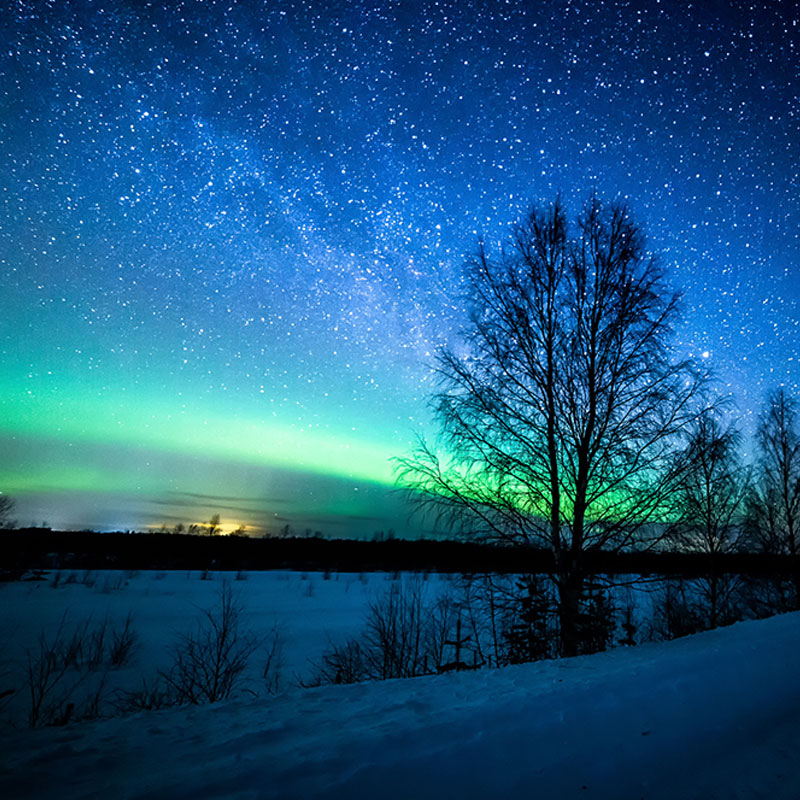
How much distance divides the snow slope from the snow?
0.4 inches

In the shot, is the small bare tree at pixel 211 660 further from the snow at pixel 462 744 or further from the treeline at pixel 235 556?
the treeline at pixel 235 556

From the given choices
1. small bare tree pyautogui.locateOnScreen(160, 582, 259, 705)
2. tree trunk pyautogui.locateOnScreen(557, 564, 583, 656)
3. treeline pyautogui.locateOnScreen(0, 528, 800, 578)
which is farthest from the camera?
treeline pyautogui.locateOnScreen(0, 528, 800, 578)

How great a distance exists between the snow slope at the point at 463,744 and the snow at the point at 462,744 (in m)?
0.01

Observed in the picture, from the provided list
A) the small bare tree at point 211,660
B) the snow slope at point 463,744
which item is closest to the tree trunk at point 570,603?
the snow slope at point 463,744

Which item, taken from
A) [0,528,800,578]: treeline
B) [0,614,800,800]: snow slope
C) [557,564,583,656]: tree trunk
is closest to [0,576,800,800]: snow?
[0,614,800,800]: snow slope

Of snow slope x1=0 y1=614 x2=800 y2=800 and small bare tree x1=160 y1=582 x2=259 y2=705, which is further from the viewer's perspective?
small bare tree x1=160 y1=582 x2=259 y2=705

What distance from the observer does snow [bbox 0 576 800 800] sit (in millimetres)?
2189

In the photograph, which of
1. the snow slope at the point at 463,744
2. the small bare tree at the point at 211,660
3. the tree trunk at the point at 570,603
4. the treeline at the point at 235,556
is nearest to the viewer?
the snow slope at the point at 463,744

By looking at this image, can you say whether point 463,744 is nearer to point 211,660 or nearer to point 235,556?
point 211,660

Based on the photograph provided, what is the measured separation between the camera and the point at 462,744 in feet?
8.49

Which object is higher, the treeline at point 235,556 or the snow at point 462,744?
the snow at point 462,744

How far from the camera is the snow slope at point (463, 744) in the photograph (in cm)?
219

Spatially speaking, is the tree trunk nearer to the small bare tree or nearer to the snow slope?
the snow slope

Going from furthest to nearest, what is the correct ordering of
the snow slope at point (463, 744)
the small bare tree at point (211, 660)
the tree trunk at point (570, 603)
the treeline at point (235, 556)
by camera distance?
the treeline at point (235, 556)
the small bare tree at point (211, 660)
the tree trunk at point (570, 603)
the snow slope at point (463, 744)
